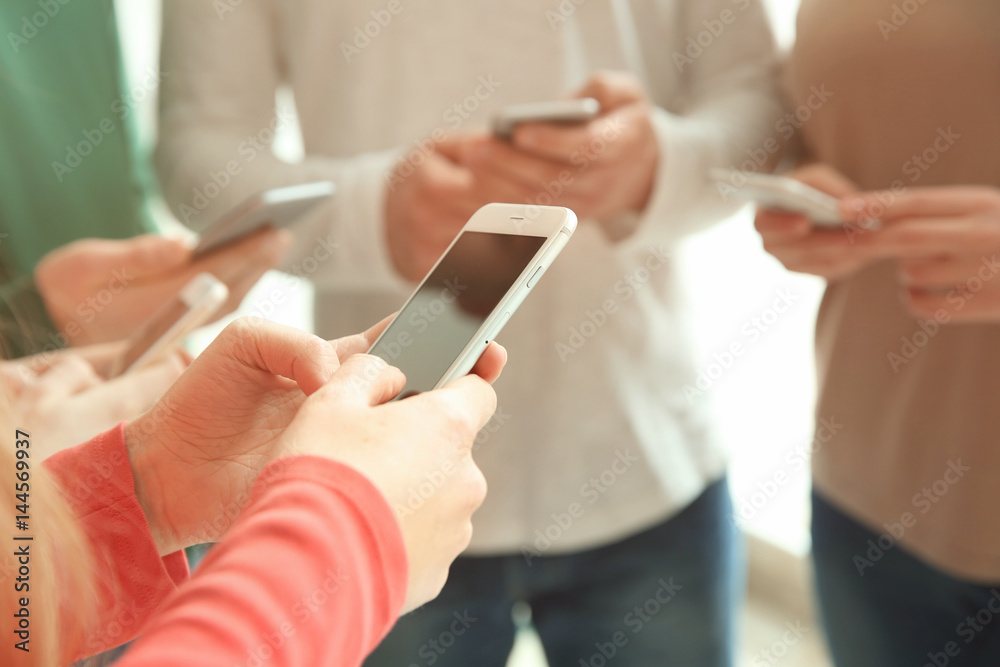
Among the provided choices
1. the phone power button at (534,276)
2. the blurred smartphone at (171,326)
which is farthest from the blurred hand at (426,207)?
the phone power button at (534,276)

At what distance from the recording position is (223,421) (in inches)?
14.3

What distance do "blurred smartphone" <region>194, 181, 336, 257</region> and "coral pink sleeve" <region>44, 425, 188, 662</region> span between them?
276 millimetres

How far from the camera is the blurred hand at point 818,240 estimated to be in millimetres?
607

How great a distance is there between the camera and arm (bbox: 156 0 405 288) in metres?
0.67

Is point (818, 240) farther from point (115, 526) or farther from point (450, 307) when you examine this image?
point (115, 526)

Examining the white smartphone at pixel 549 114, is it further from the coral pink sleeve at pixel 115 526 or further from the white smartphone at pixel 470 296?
the coral pink sleeve at pixel 115 526

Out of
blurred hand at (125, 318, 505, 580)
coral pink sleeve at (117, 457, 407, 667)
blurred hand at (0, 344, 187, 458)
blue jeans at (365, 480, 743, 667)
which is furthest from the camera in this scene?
blue jeans at (365, 480, 743, 667)

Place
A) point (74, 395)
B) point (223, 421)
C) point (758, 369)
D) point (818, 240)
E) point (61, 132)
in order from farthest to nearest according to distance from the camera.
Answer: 1. point (758, 369)
2. point (61, 132)
3. point (818, 240)
4. point (74, 395)
5. point (223, 421)

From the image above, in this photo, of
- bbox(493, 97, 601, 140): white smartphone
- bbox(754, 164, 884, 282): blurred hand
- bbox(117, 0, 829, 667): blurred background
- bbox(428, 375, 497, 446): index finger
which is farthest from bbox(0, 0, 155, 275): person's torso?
bbox(754, 164, 884, 282): blurred hand

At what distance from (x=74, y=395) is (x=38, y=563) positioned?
0.86ft

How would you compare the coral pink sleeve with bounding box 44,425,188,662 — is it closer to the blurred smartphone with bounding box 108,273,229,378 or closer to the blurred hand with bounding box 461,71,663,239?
the blurred smartphone with bounding box 108,273,229,378

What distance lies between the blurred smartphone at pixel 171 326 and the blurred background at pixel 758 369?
1.30 ft

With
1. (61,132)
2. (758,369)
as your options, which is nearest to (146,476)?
(61,132)

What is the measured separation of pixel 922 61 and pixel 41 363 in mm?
773
